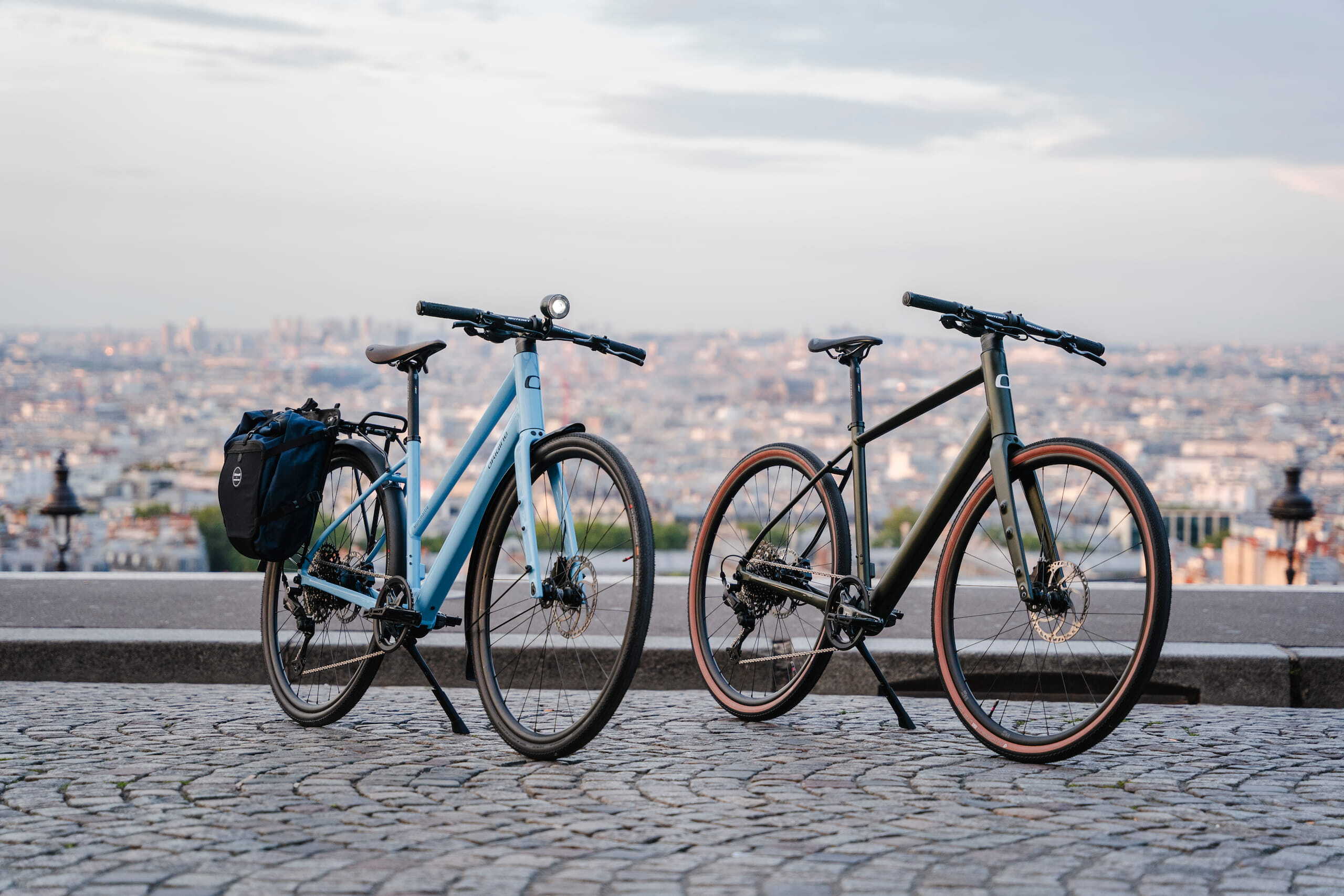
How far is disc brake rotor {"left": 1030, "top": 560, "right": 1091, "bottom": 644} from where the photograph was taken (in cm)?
424

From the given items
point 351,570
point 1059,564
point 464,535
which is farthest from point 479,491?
point 1059,564

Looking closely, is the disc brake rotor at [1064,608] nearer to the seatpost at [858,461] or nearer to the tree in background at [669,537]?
the seatpost at [858,461]

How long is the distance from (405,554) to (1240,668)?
11.7ft

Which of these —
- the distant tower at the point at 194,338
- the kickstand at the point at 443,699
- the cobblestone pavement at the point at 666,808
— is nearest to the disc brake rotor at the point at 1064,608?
the cobblestone pavement at the point at 666,808

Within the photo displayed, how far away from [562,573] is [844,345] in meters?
1.49

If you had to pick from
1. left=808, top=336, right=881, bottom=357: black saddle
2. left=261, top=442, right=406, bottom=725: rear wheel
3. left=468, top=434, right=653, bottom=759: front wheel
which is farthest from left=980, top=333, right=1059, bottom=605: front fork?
left=261, top=442, right=406, bottom=725: rear wheel

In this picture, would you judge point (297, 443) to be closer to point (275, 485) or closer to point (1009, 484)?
point (275, 485)

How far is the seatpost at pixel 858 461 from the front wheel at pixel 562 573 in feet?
2.87

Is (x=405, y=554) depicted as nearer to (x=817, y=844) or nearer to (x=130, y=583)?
(x=817, y=844)

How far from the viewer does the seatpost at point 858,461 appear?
4.99 meters

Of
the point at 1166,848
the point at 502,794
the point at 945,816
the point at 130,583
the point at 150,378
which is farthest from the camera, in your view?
the point at 150,378

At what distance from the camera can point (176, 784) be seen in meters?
4.09

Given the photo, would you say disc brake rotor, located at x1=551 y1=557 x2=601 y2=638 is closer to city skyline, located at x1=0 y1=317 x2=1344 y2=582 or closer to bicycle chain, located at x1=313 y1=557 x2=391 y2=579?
bicycle chain, located at x1=313 y1=557 x2=391 y2=579

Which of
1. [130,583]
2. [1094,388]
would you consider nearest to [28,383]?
[1094,388]
